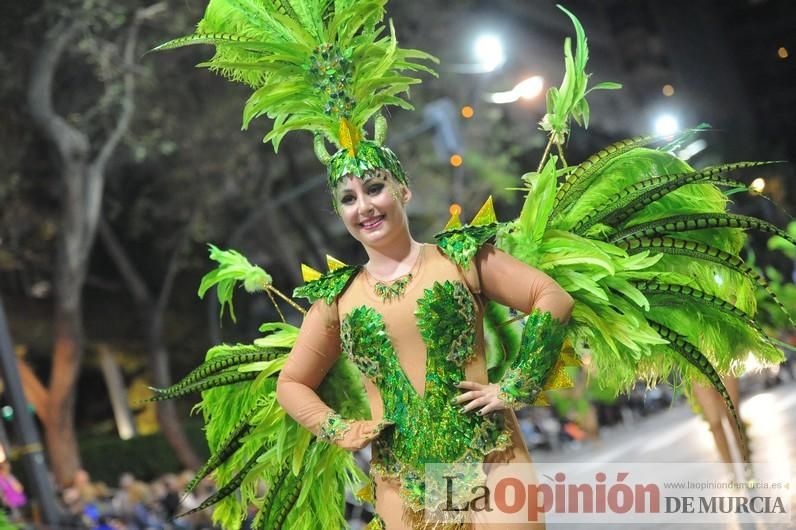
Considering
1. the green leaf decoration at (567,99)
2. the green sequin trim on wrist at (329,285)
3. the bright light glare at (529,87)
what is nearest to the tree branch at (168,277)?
the bright light glare at (529,87)

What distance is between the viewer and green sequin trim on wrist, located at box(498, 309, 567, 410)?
3619 mm

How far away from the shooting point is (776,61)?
19609 millimetres

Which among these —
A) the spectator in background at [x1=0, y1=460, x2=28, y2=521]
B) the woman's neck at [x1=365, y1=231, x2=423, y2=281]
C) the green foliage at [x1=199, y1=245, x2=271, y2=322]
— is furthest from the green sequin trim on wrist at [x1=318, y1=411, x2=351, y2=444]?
the spectator in background at [x1=0, y1=460, x2=28, y2=521]

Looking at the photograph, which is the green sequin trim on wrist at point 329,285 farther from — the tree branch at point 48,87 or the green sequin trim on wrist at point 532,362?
the tree branch at point 48,87

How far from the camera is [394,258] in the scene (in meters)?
3.88

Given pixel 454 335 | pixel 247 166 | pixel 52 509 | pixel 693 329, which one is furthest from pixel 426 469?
pixel 247 166

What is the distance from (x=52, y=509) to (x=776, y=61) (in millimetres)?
15276

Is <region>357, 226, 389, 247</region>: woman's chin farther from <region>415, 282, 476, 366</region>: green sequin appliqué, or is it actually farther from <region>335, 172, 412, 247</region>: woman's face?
<region>415, 282, 476, 366</region>: green sequin appliqué

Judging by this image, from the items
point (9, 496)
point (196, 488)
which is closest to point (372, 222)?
point (9, 496)

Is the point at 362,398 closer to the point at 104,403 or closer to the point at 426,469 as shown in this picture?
the point at 426,469

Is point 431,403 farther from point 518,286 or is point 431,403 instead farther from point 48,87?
point 48,87

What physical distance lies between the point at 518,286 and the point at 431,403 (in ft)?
1.63

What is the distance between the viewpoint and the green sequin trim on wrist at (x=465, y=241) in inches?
149

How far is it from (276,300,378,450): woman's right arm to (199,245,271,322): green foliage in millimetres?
605
